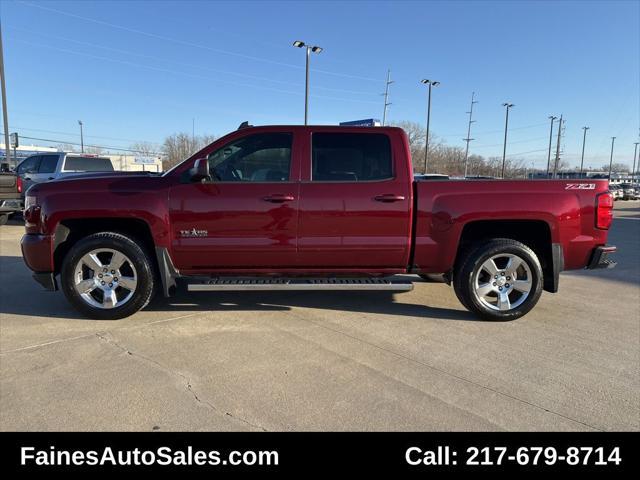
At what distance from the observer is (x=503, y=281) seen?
4504mm

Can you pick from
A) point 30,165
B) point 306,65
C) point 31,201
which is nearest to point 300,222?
point 31,201

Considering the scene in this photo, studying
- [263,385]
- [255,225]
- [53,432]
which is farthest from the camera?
[255,225]

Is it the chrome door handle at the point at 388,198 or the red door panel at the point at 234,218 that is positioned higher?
the chrome door handle at the point at 388,198

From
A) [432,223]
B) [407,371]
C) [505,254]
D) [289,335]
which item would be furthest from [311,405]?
[505,254]

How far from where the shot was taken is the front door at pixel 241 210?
14.1 ft

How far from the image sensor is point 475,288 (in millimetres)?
4449

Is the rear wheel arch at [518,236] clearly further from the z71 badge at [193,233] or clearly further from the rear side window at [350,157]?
the z71 badge at [193,233]

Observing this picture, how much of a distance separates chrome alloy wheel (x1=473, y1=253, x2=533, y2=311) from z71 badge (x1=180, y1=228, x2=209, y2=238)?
2799mm

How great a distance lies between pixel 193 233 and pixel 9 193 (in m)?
9.62

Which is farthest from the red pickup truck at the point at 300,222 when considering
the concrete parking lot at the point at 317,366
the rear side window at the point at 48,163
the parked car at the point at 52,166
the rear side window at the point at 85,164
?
the rear side window at the point at 48,163

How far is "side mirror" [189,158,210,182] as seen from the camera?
162 inches

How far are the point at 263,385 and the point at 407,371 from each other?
1114mm

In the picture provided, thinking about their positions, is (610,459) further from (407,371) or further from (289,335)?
(289,335)

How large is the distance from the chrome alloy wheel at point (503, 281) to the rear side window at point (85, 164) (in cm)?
1306
